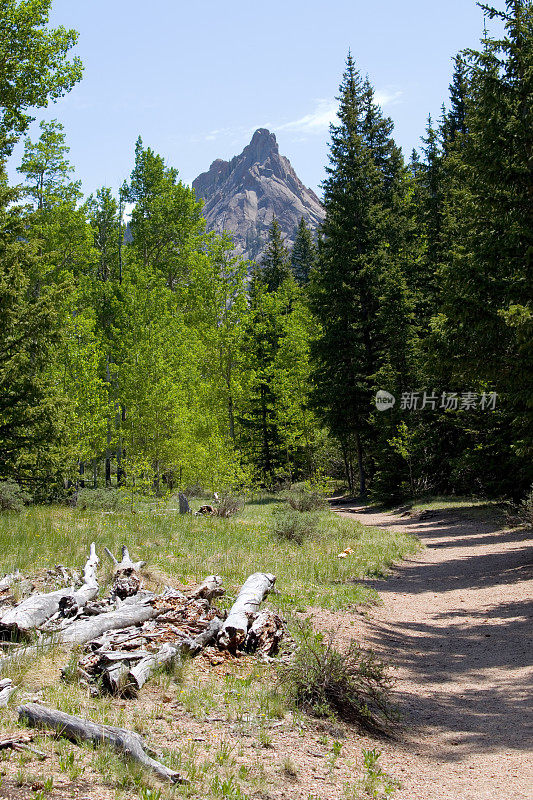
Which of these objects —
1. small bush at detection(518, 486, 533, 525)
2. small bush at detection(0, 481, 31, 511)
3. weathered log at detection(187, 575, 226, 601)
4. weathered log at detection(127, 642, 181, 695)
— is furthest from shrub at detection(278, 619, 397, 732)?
small bush at detection(518, 486, 533, 525)

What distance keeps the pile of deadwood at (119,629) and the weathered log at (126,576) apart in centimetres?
1

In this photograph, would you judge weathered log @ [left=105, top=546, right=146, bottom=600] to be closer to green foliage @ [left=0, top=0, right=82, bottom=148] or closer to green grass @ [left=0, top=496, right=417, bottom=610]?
green grass @ [left=0, top=496, right=417, bottom=610]

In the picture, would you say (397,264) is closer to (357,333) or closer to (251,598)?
(357,333)

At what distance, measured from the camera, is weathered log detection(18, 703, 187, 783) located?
3791 mm

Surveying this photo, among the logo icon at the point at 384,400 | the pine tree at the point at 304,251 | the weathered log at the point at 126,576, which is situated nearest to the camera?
the weathered log at the point at 126,576

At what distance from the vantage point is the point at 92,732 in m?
4.02

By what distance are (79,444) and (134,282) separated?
14.3 meters

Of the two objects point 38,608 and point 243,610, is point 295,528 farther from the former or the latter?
point 38,608

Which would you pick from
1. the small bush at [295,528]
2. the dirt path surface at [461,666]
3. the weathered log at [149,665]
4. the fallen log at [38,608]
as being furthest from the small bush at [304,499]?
the weathered log at [149,665]

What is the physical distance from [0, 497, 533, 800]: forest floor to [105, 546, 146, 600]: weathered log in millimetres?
365

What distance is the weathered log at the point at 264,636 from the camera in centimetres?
649

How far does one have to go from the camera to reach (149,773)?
12.2 ft

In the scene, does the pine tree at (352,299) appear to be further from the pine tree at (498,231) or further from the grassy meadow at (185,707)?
the grassy meadow at (185,707)

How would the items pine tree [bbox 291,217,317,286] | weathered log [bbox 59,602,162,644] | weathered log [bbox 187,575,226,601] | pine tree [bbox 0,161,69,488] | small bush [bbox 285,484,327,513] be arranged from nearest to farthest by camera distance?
weathered log [bbox 59,602,162,644] < weathered log [bbox 187,575,226,601] < pine tree [bbox 0,161,69,488] < small bush [bbox 285,484,327,513] < pine tree [bbox 291,217,317,286]
